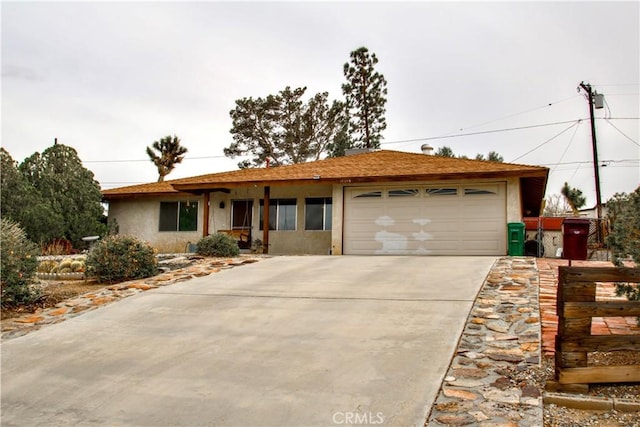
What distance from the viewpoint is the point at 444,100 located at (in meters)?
23.2

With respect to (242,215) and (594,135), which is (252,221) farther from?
(594,135)

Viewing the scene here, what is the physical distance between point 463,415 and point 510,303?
3592 millimetres

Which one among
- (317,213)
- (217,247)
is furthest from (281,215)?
(217,247)

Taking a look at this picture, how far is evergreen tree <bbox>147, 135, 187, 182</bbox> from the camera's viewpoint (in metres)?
38.6

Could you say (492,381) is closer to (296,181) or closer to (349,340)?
(349,340)

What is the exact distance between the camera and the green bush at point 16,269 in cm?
818

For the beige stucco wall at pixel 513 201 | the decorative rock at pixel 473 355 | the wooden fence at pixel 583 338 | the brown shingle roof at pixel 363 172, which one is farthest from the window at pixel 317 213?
the wooden fence at pixel 583 338

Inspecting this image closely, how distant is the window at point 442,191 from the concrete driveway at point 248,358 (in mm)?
6723

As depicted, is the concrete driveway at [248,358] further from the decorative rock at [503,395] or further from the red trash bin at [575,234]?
the red trash bin at [575,234]

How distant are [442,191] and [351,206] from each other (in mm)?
3078

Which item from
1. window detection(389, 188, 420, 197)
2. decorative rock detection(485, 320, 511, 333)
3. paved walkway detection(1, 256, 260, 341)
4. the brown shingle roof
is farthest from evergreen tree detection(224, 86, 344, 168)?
decorative rock detection(485, 320, 511, 333)

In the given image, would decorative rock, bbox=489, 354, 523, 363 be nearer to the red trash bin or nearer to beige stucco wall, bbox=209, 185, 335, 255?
the red trash bin

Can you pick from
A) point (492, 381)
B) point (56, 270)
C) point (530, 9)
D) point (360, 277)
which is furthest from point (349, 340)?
point (530, 9)

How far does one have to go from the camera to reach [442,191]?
50.8ft
